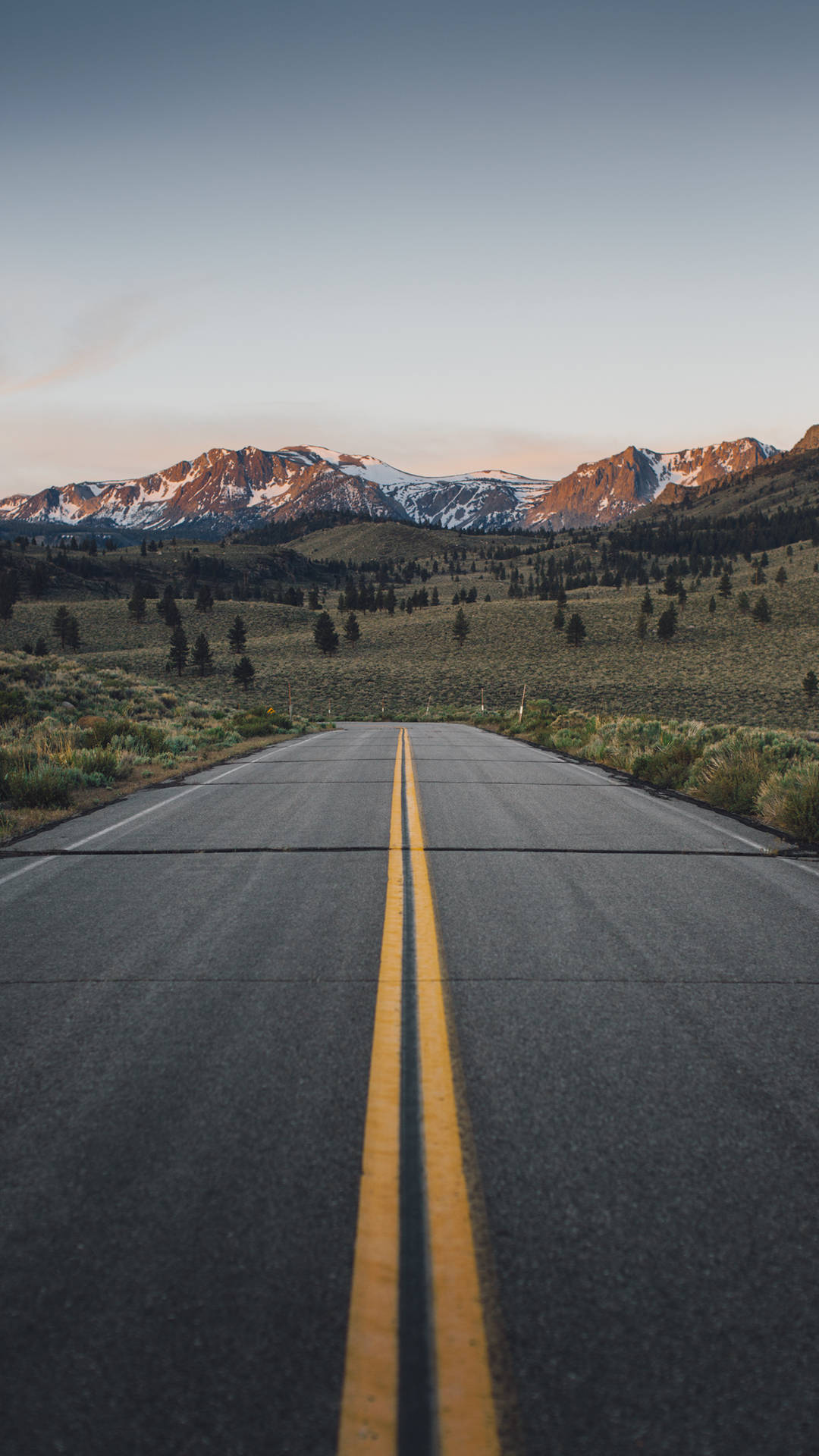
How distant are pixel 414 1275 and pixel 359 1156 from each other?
510 millimetres

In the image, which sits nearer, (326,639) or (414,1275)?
(414,1275)

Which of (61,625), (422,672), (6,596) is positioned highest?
(6,596)

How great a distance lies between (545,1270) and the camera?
183 centimetres

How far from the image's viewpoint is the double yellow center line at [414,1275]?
1.40 metres

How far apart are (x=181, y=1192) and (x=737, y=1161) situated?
1.76 m

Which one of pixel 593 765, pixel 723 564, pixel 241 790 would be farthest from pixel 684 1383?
pixel 723 564

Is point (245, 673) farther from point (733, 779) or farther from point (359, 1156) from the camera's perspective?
point (359, 1156)

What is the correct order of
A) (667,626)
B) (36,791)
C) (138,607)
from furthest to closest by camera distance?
1. (138,607)
2. (667,626)
3. (36,791)

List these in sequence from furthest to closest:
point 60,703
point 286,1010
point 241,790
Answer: point 60,703 < point 241,790 < point 286,1010

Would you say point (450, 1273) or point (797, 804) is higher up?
point (797, 804)

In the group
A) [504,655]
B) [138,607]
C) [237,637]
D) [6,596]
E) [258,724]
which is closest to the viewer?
[258,724]

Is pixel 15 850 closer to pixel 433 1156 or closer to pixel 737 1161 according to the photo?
pixel 433 1156

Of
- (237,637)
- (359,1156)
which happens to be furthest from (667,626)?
(359,1156)

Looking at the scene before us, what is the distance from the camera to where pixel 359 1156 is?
227 cm
